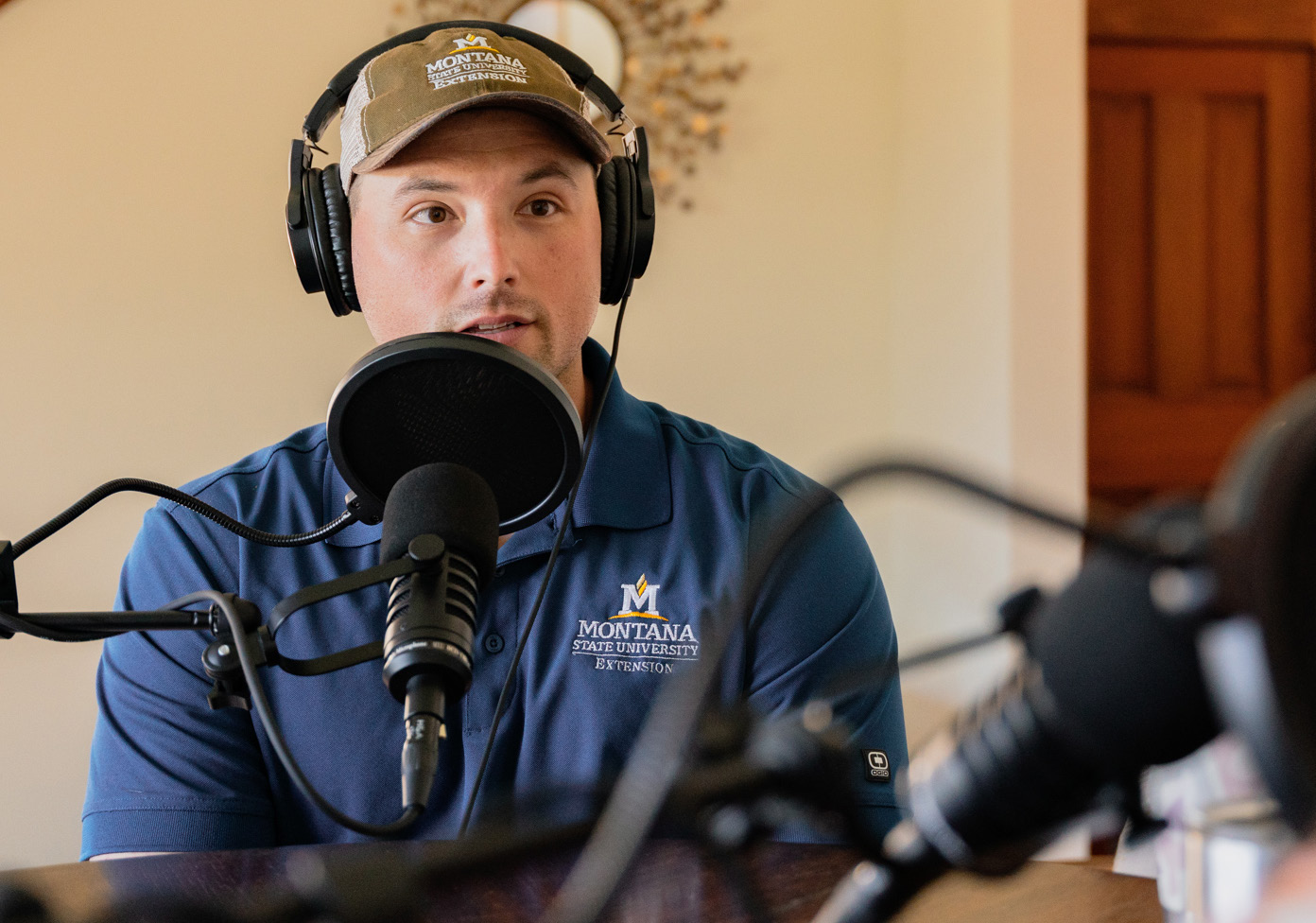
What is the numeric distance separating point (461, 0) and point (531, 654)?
219 centimetres

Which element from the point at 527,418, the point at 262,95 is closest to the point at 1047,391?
the point at 262,95

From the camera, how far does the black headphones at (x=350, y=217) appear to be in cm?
122

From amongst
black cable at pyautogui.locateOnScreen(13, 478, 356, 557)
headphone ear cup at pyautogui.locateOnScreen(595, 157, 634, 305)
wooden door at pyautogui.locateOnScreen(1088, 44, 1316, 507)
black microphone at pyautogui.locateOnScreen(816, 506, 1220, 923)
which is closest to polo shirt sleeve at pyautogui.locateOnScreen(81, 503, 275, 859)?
black cable at pyautogui.locateOnScreen(13, 478, 356, 557)

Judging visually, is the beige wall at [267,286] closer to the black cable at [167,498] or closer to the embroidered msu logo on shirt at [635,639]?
the embroidered msu logo on shirt at [635,639]

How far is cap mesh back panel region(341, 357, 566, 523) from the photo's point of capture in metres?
0.74

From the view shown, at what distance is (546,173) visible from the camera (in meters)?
1.25

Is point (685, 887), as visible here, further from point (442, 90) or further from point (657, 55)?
point (657, 55)

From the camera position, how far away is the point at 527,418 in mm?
755

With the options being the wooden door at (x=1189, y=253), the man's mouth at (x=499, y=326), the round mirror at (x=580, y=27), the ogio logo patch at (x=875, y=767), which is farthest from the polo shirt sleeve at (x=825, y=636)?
the round mirror at (x=580, y=27)

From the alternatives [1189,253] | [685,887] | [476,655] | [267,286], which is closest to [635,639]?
[476,655]

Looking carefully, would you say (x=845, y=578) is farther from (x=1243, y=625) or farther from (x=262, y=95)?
(x=262, y=95)

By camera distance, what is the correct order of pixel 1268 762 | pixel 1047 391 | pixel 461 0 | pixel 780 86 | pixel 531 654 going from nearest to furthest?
pixel 1268 762, pixel 531 654, pixel 1047 391, pixel 461 0, pixel 780 86

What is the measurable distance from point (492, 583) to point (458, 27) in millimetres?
617

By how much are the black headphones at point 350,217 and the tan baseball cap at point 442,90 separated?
0.07ft
